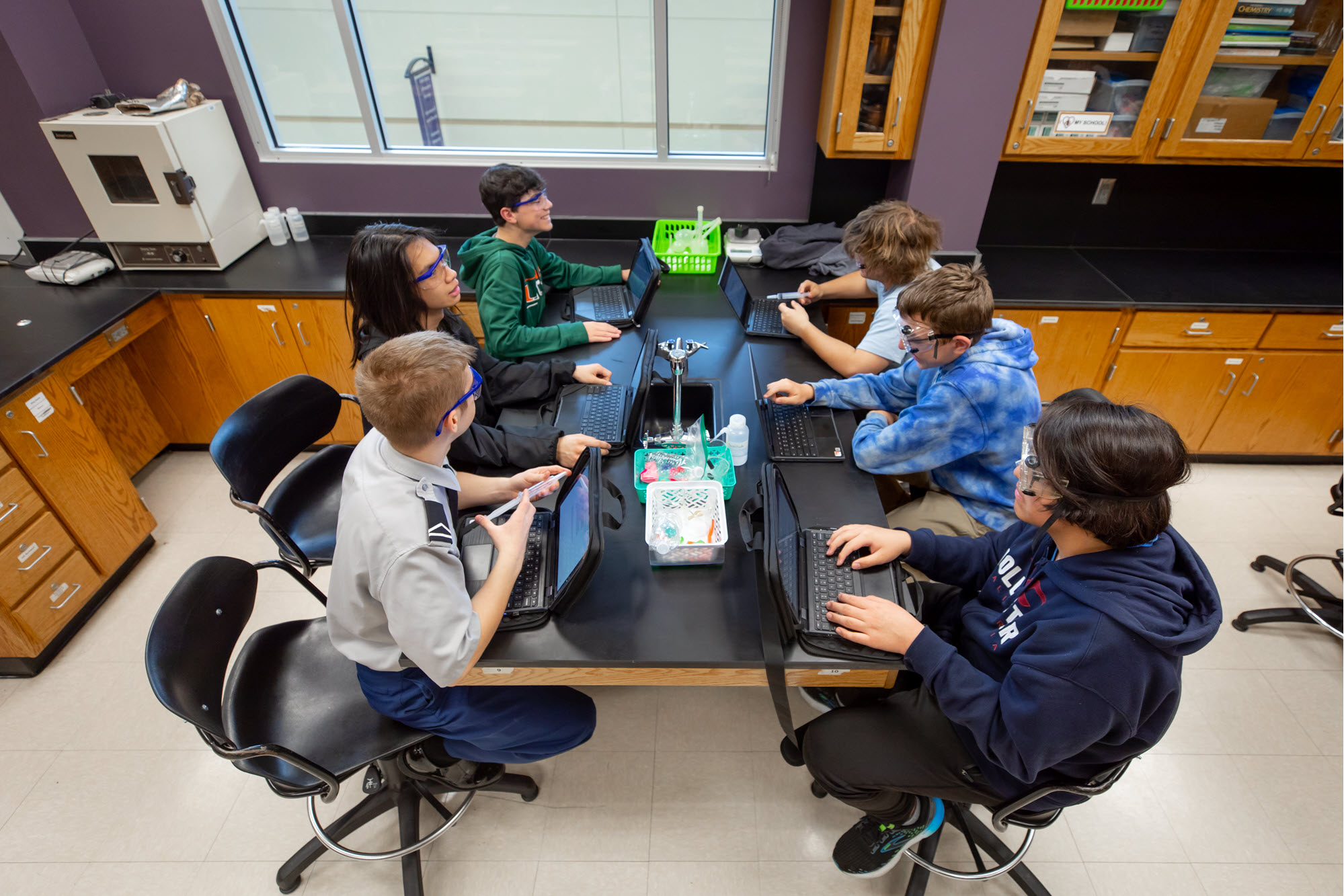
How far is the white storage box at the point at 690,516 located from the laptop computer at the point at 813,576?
125 mm

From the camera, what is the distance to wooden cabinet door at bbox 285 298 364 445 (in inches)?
112

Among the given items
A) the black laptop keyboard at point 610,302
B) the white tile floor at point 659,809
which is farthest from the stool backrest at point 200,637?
the black laptop keyboard at point 610,302

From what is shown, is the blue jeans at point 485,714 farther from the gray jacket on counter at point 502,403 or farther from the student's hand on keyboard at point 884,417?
the student's hand on keyboard at point 884,417

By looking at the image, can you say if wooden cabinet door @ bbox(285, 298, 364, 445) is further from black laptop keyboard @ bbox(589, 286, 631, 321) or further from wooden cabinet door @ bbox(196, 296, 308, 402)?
black laptop keyboard @ bbox(589, 286, 631, 321)

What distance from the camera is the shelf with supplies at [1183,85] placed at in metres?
2.56

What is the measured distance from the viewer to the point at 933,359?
1797 mm

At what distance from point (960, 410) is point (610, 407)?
99 centimetres

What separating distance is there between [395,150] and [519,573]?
8.67 ft

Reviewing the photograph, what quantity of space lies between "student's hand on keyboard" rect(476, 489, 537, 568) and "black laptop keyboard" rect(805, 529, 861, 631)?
2.05ft

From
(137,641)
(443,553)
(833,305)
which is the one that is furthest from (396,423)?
(833,305)

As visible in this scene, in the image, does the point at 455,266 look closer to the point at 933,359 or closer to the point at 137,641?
the point at 137,641

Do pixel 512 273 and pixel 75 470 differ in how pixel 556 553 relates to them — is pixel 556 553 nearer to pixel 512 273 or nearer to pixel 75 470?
pixel 512 273

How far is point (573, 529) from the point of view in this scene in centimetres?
151

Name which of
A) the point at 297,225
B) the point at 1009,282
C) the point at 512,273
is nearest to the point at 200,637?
the point at 512,273
